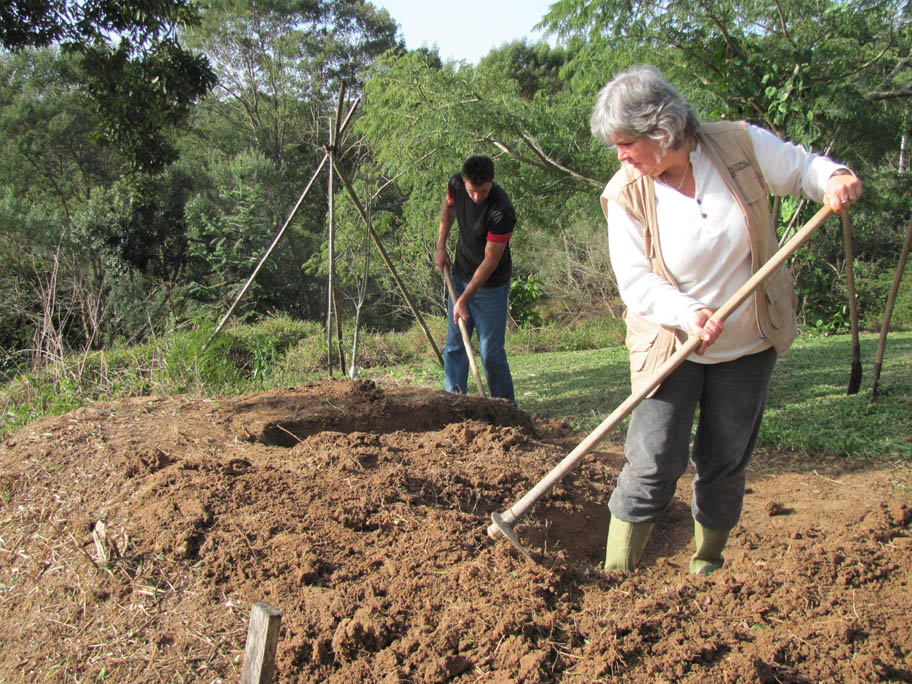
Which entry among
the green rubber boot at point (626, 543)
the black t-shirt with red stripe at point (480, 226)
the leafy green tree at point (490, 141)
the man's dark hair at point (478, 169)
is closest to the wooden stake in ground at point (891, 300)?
the black t-shirt with red stripe at point (480, 226)

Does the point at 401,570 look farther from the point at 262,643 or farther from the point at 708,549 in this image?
the point at 708,549

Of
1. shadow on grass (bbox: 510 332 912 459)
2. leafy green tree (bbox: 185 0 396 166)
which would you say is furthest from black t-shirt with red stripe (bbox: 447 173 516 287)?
leafy green tree (bbox: 185 0 396 166)

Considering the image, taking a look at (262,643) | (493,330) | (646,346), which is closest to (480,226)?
(493,330)

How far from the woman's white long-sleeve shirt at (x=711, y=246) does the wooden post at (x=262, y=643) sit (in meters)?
1.33

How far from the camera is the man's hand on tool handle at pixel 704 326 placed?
2.00m

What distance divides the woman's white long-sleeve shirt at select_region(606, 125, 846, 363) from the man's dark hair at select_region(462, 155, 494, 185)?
7.98 ft

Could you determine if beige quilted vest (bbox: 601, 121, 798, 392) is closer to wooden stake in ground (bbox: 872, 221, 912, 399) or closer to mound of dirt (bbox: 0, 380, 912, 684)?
mound of dirt (bbox: 0, 380, 912, 684)

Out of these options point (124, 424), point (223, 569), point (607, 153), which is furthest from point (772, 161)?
point (607, 153)

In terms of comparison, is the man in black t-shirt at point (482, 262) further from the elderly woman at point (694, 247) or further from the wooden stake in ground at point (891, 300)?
the wooden stake in ground at point (891, 300)

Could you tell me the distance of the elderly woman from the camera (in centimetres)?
209

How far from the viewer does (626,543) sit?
2479mm

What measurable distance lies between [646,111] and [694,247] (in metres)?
0.42

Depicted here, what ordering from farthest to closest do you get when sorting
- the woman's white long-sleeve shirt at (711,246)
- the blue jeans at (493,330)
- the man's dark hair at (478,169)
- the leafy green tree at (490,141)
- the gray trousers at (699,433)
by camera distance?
the leafy green tree at (490,141), the blue jeans at (493,330), the man's dark hair at (478,169), the gray trousers at (699,433), the woman's white long-sleeve shirt at (711,246)

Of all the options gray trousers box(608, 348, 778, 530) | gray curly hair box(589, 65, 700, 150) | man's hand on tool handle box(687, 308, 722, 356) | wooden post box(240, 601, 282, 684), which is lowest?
wooden post box(240, 601, 282, 684)
